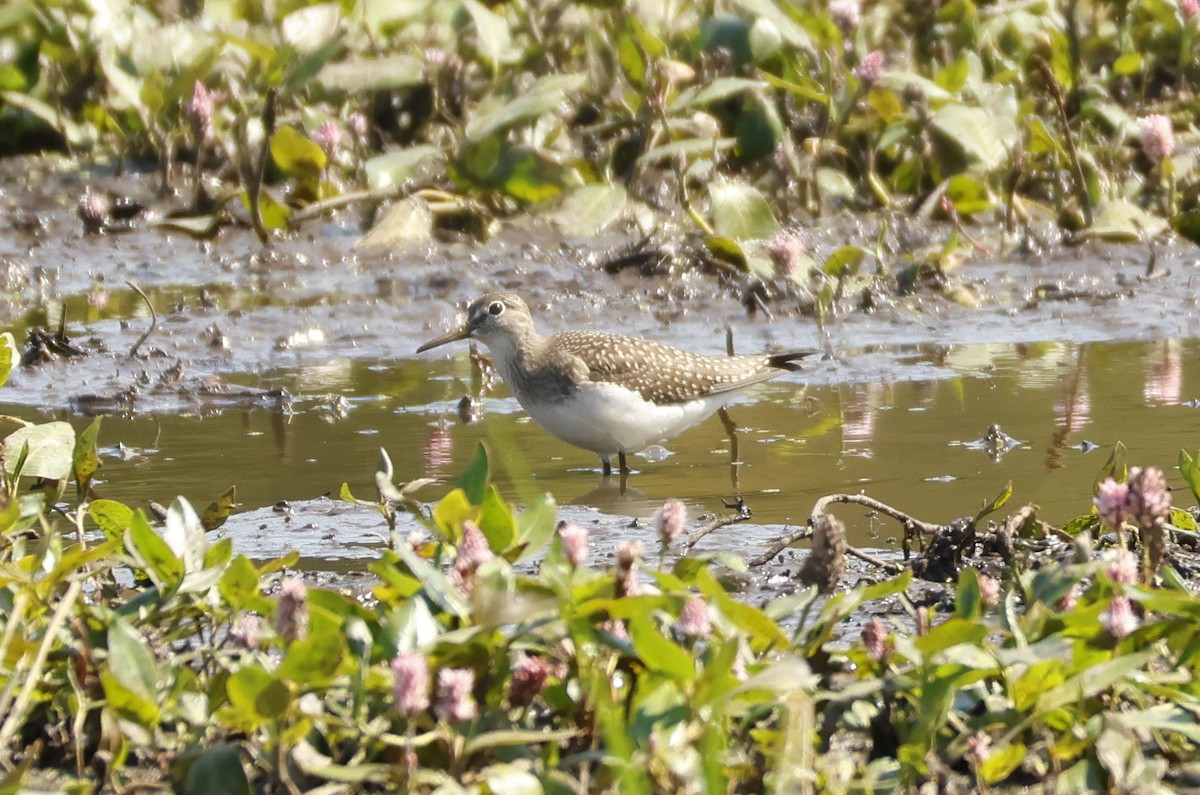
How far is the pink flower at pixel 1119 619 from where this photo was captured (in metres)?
3.12

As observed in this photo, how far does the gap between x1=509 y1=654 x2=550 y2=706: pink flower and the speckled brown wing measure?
12.0 ft

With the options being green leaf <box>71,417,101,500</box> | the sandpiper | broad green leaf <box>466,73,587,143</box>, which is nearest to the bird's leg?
the sandpiper

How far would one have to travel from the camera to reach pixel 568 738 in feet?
10.1

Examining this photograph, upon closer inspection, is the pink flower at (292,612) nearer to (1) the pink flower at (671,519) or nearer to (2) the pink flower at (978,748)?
(1) the pink flower at (671,519)

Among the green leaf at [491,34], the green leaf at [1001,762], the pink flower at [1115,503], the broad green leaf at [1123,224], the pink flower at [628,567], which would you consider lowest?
the green leaf at [1001,762]

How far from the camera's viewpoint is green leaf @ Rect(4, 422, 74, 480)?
Answer: 13.8 feet

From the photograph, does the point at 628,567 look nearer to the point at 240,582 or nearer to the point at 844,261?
the point at 240,582

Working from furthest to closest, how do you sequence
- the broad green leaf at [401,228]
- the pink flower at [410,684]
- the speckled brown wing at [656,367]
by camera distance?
1. the broad green leaf at [401,228]
2. the speckled brown wing at [656,367]
3. the pink flower at [410,684]

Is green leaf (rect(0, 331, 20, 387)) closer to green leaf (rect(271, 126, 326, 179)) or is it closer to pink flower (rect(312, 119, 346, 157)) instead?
green leaf (rect(271, 126, 326, 179))

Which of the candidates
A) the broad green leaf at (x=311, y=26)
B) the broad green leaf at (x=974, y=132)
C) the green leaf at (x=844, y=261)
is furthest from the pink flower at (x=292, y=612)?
the broad green leaf at (x=311, y=26)

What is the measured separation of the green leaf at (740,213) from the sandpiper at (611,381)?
71.4 inches

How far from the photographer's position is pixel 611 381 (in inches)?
265

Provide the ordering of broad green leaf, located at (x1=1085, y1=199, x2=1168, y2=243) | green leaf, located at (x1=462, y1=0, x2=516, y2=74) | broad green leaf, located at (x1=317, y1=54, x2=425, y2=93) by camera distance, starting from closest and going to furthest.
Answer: broad green leaf, located at (x1=1085, y1=199, x2=1168, y2=243)
broad green leaf, located at (x1=317, y1=54, x2=425, y2=93)
green leaf, located at (x1=462, y1=0, x2=516, y2=74)

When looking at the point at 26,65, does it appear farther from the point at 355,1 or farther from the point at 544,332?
the point at 544,332
